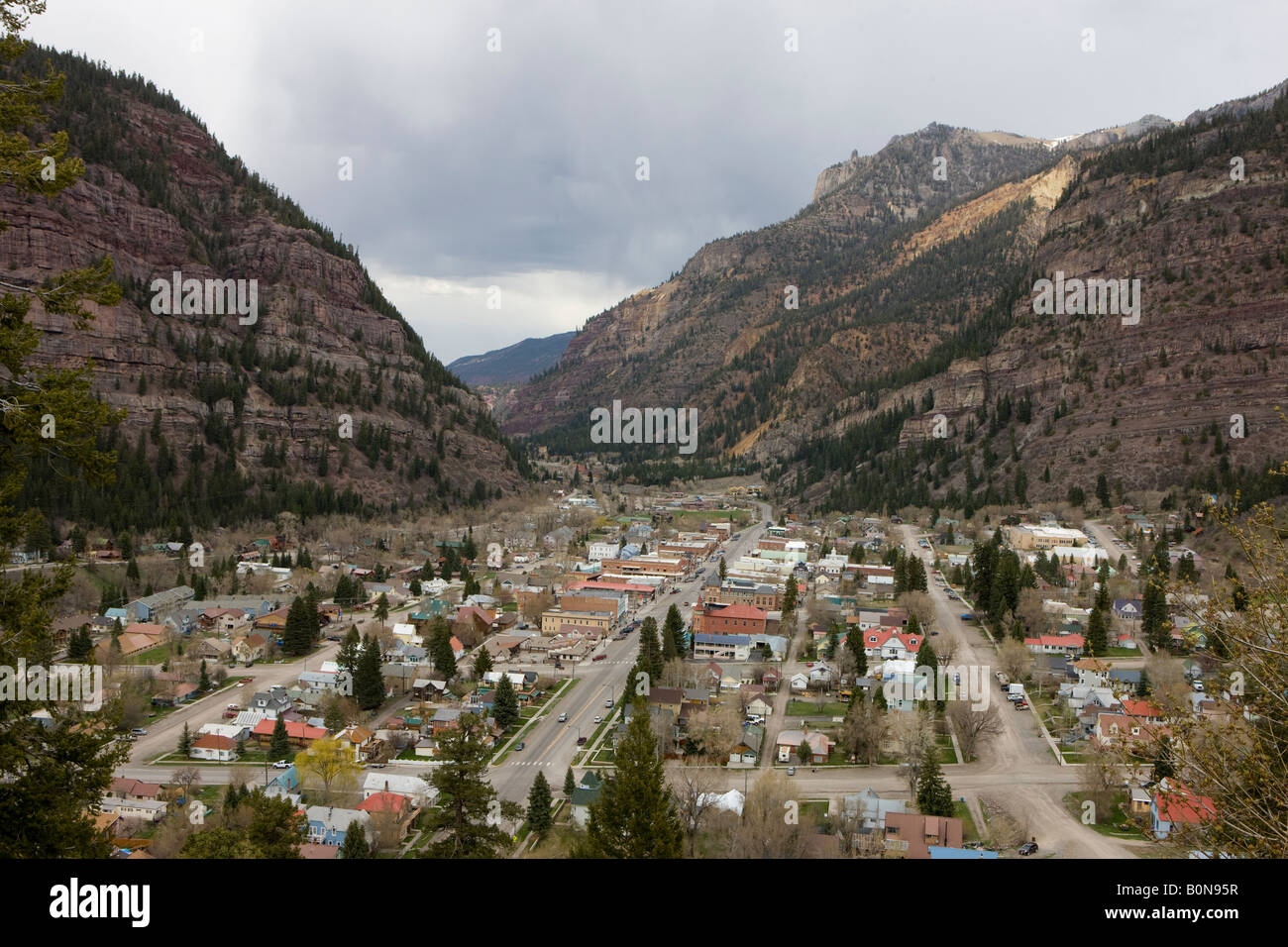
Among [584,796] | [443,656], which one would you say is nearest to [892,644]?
[584,796]

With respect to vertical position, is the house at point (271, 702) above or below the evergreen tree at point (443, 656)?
below

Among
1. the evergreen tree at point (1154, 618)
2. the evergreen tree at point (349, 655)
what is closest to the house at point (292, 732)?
the evergreen tree at point (349, 655)

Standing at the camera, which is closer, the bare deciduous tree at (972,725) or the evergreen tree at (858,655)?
the bare deciduous tree at (972,725)

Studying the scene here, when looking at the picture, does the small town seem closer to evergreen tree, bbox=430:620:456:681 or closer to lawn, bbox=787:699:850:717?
lawn, bbox=787:699:850:717

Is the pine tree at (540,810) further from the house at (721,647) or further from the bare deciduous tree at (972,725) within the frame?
the house at (721,647)

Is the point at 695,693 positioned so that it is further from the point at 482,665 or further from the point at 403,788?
the point at 403,788
